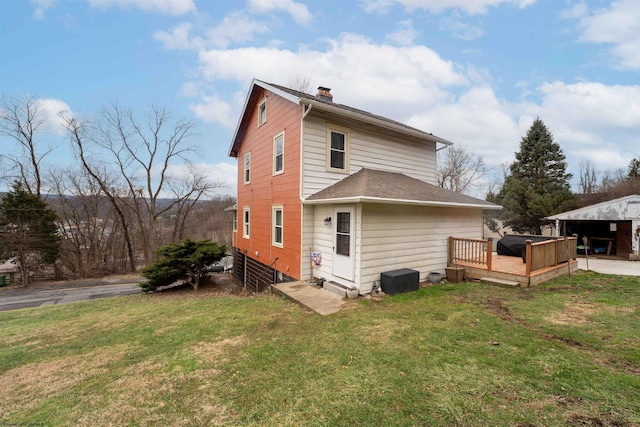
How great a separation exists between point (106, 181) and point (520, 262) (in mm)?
26855

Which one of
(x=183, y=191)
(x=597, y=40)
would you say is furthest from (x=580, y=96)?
(x=183, y=191)

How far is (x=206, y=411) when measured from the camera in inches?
104

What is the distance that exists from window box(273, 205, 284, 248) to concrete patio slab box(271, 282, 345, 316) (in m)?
2.12

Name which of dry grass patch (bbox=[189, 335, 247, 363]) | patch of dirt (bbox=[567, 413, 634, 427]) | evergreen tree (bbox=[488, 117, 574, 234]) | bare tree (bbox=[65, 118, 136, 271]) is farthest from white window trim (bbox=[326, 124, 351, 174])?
bare tree (bbox=[65, 118, 136, 271])

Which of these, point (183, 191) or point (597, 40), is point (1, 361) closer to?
point (597, 40)

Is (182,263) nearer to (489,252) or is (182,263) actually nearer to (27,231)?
(489,252)

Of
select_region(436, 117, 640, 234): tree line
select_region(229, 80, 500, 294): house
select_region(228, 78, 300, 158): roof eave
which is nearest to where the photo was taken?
select_region(229, 80, 500, 294): house

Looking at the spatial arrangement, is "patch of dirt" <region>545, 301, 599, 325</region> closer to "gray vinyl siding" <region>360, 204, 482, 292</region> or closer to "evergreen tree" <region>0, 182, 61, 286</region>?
"gray vinyl siding" <region>360, 204, 482, 292</region>

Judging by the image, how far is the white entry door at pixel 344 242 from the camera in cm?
660

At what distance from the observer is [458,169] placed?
84.1ft

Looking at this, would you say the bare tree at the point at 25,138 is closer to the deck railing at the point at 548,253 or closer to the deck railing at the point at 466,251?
the deck railing at the point at 466,251

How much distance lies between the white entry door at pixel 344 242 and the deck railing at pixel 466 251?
12.2 feet

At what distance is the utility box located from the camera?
6.52 meters

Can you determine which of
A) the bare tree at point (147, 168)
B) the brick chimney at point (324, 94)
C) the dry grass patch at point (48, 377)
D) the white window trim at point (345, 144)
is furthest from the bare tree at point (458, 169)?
the dry grass patch at point (48, 377)
